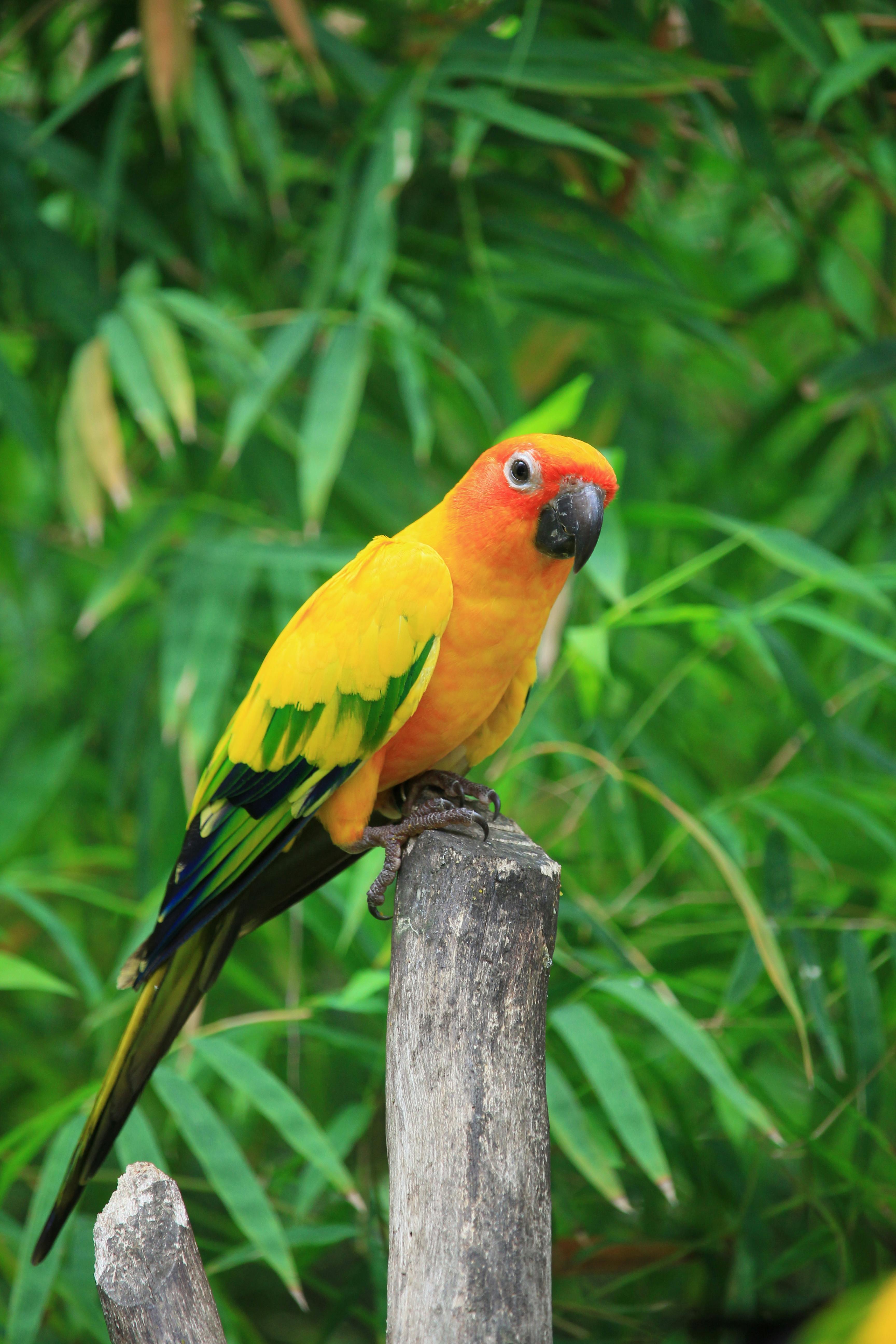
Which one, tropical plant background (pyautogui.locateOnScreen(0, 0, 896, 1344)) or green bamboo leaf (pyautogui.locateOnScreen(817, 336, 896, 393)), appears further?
green bamboo leaf (pyautogui.locateOnScreen(817, 336, 896, 393))

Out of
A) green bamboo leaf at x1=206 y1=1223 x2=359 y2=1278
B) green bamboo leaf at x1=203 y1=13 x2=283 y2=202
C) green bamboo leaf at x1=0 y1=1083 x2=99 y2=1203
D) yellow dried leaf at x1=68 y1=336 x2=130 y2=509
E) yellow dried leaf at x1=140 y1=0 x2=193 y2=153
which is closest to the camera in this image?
green bamboo leaf at x1=0 y1=1083 x2=99 y2=1203

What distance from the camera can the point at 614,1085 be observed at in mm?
2008

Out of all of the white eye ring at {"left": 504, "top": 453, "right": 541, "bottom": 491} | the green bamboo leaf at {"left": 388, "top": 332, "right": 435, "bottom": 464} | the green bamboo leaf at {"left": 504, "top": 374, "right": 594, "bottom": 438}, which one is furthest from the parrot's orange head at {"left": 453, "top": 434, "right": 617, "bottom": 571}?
the green bamboo leaf at {"left": 388, "top": 332, "right": 435, "bottom": 464}

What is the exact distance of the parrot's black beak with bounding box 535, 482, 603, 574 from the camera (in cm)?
152

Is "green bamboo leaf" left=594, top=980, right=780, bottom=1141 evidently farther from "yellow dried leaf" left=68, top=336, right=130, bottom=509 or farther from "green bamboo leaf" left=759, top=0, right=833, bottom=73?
"green bamboo leaf" left=759, top=0, right=833, bottom=73

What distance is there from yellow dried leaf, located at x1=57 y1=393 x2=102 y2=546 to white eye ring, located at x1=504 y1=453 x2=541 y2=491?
112 cm

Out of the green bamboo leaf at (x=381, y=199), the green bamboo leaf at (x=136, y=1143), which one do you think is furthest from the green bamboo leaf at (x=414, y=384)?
the green bamboo leaf at (x=136, y=1143)

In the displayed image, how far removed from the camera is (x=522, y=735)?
2389 mm

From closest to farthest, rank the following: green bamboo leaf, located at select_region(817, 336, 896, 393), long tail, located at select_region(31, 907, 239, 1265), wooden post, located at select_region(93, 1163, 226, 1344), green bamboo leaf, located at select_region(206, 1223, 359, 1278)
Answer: wooden post, located at select_region(93, 1163, 226, 1344)
long tail, located at select_region(31, 907, 239, 1265)
green bamboo leaf, located at select_region(206, 1223, 359, 1278)
green bamboo leaf, located at select_region(817, 336, 896, 393)

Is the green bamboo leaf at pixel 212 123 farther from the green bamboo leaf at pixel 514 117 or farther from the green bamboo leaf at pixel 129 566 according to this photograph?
the green bamboo leaf at pixel 129 566

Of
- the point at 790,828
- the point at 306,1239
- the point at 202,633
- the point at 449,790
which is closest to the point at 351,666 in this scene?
the point at 449,790

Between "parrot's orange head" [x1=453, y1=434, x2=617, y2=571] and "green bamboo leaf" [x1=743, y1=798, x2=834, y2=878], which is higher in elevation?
"parrot's orange head" [x1=453, y1=434, x2=617, y2=571]

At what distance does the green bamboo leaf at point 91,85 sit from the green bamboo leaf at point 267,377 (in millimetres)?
654

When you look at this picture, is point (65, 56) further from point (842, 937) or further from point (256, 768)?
point (842, 937)
